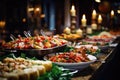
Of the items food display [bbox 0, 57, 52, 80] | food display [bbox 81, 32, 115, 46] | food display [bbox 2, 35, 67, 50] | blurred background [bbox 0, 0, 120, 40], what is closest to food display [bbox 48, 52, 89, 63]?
food display [bbox 2, 35, 67, 50]

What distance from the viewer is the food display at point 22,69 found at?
239cm

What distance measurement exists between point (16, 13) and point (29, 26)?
167cm

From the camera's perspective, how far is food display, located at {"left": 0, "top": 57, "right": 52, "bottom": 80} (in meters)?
2.39

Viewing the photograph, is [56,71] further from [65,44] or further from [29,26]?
[29,26]

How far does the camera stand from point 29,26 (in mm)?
17438

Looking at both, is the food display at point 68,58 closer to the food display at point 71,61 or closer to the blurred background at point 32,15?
the food display at point 71,61

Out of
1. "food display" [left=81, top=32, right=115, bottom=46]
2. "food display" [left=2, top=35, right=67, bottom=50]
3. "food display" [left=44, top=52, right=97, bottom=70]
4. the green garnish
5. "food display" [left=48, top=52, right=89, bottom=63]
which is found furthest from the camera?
"food display" [left=81, top=32, right=115, bottom=46]

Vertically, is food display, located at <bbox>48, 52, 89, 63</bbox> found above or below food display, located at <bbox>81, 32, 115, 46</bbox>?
above

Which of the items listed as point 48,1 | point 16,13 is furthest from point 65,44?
point 48,1

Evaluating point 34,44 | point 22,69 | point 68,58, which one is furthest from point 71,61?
point 22,69

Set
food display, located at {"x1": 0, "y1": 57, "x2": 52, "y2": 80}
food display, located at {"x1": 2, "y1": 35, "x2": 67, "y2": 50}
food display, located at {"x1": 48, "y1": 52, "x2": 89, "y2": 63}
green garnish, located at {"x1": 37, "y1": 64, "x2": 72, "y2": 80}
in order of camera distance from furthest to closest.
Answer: food display, located at {"x1": 2, "y1": 35, "x2": 67, "y2": 50}
food display, located at {"x1": 48, "y1": 52, "x2": 89, "y2": 63}
green garnish, located at {"x1": 37, "y1": 64, "x2": 72, "y2": 80}
food display, located at {"x1": 0, "y1": 57, "x2": 52, "y2": 80}

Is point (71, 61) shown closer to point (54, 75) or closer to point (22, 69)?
point (54, 75)

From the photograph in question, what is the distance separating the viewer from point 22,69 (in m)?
2.57

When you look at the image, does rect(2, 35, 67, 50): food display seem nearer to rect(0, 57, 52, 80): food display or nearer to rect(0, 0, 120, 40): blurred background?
rect(0, 57, 52, 80): food display
